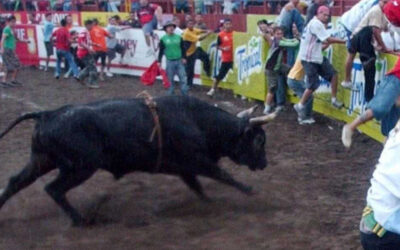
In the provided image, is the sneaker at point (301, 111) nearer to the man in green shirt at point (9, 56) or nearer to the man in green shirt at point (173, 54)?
the man in green shirt at point (173, 54)

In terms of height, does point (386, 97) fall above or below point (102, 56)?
above

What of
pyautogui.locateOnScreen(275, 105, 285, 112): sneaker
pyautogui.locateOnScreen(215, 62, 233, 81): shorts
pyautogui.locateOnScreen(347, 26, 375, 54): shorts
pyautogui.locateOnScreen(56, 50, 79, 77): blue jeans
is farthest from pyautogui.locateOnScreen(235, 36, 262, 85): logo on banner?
pyautogui.locateOnScreen(56, 50, 79, 77): blue jeans

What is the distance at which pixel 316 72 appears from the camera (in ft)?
38.8

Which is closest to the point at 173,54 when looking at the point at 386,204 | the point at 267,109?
the point at 267,109

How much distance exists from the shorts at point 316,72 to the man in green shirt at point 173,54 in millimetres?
4306

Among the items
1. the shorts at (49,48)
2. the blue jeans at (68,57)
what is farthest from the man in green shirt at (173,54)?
the shorts at (49,48)

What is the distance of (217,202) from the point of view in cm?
765

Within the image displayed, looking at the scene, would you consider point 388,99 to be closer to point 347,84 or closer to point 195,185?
point 195,185

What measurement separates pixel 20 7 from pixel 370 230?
27.7 m

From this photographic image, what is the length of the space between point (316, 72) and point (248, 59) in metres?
3.59

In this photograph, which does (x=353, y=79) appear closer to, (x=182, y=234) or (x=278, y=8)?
(x=182, y=234)

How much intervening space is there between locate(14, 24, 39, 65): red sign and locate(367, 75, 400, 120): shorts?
2068 centimetres

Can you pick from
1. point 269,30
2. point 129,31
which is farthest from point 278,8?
point 269,30

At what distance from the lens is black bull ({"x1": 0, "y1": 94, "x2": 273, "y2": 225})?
6.99 metres
